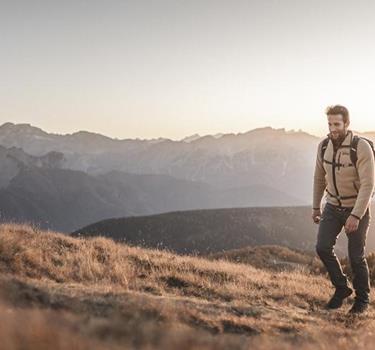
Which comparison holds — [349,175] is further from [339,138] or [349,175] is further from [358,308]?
[358,308]

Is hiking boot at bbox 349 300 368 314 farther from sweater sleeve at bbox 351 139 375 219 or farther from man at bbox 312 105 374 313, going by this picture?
sweater sleeve at bbox 351 139 375 219

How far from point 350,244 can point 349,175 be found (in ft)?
3.22

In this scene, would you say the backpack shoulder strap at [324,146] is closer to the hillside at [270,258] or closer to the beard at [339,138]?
the beard at [339,138]

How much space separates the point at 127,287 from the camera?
7.30 meters

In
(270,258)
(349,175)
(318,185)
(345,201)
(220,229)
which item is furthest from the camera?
(220,229)

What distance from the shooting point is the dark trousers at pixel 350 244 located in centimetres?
697

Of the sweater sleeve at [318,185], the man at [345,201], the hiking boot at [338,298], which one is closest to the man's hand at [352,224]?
the man at [345,201]

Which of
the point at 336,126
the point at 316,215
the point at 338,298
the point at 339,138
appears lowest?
the point at 338,298

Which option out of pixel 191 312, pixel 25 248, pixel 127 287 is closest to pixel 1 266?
pixel 25 248

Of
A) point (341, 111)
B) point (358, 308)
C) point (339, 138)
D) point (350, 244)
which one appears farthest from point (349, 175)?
point (358, 308)

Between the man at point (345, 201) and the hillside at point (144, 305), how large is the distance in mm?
461

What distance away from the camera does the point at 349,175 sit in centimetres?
686

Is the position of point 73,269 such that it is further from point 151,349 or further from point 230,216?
point 230,216

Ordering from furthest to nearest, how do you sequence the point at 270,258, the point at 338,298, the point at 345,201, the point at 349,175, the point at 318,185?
the point at 270,258
the point at 318,185
the point at 338,298
the point at 345,201
the point at 349,175
